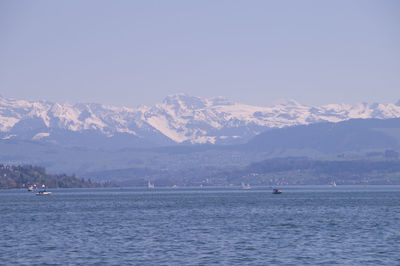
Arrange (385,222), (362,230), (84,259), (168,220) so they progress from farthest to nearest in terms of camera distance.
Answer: (168,220), (385,222), (362,230), (84,259)

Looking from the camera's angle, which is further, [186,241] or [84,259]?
[186,241]

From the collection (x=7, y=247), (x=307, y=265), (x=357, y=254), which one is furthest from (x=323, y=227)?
(x=7, y=247)

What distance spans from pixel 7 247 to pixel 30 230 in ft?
80.5

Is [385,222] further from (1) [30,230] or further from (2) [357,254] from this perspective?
(1) [30,230]

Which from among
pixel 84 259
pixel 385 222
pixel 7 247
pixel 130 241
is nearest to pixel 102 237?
pixel 130 241

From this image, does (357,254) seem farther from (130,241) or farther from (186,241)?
(130,241)

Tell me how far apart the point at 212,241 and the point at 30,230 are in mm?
A: 33544

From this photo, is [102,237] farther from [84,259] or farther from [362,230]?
[362,230]

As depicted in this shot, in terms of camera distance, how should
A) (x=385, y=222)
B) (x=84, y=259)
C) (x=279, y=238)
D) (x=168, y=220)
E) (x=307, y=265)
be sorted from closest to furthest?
(x=307, y=265) → (x=84, y=259) → (x=279, y=238) → (x=385, y=222) → (x=168, y=220)

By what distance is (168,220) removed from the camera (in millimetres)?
138000

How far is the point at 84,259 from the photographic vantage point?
Answer: 271 ft

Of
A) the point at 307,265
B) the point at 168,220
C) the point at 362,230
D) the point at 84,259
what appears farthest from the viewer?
the point at 168,220

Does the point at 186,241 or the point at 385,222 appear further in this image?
the point at 385,222

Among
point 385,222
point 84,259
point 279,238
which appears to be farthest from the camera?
point 385,222
